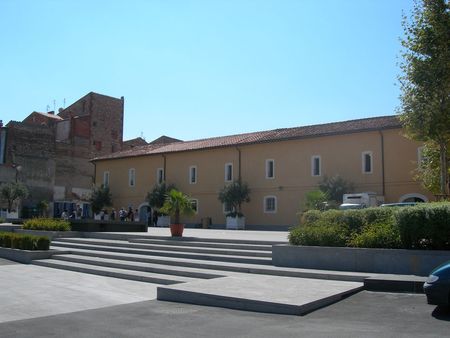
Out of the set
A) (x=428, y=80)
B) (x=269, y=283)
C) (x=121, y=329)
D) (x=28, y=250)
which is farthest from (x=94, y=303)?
(x=428, y=80)

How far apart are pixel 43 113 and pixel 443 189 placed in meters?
64.5

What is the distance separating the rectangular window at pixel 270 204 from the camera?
129 ft

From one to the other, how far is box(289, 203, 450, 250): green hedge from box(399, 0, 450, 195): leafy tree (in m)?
6.59

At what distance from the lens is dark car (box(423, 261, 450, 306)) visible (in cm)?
748

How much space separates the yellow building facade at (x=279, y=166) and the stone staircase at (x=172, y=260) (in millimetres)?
18508

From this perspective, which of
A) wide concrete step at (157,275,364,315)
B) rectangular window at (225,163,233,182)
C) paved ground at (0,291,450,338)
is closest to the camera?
paved ground at (0,291,450,338)

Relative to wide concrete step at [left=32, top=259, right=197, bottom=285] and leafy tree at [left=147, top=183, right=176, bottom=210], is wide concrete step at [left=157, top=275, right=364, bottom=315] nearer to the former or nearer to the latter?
wide concrete step at [left=32, top=259, right=197, bottom=285]

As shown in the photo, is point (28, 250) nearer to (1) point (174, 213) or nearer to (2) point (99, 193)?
(1) point (174, 213)

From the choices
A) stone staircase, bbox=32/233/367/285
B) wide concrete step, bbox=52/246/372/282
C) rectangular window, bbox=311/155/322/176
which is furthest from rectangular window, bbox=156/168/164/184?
wide concrete step, bbox=52/246/372/282

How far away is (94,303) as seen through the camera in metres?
9.38

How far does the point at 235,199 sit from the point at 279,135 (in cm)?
648

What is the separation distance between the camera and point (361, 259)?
444 inches

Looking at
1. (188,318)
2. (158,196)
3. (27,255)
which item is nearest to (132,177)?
(158,196)

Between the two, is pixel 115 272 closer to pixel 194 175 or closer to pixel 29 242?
pixel 29 242
